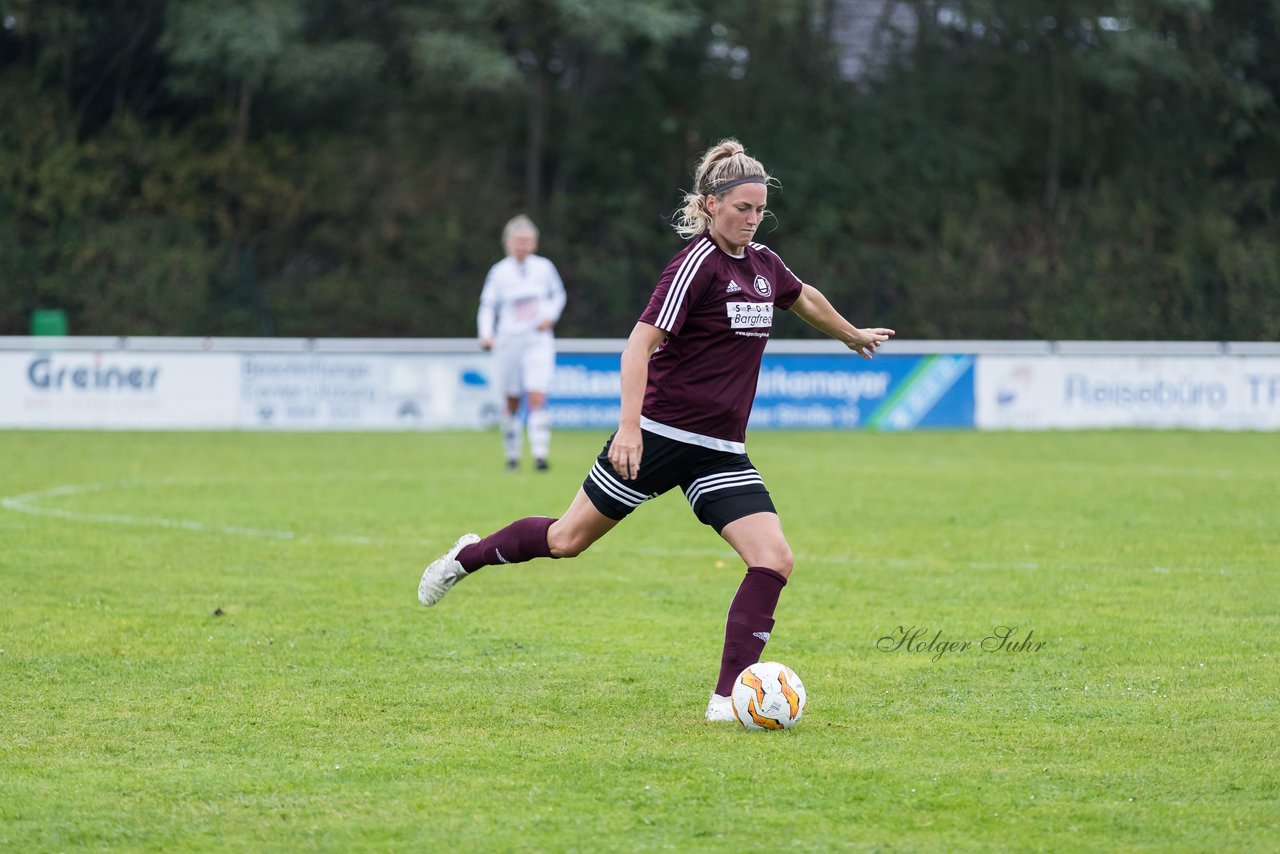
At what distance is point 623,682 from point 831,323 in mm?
1625

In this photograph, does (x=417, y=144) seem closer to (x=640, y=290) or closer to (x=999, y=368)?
(x=640, y=290)

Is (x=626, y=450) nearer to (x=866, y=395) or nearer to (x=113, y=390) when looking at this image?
(x=113, y=390)

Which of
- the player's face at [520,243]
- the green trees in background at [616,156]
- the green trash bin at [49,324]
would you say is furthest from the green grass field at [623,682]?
the green trees in background at [616,156]

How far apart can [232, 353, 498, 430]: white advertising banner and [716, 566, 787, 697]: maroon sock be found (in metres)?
15.6

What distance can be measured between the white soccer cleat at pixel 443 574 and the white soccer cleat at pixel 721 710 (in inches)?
57.3

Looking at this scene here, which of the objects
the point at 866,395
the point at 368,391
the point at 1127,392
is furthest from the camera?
the point at 866,395

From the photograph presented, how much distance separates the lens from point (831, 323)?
645 centimetres

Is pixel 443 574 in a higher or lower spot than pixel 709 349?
lower

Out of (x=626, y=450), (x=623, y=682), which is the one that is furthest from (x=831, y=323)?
(x=623, y=682)

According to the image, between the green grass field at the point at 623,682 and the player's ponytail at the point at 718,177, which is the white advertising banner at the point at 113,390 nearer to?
the green grass field at the point at 623,682

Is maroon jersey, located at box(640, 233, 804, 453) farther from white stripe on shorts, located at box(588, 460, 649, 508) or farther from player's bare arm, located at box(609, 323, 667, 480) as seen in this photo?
white stripe on shorts, located at box(588, 460, 649, 508)

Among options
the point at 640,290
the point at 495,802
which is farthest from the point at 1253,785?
the point at 640,290

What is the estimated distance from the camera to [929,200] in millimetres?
32250

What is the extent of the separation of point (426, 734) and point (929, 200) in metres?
28.1
